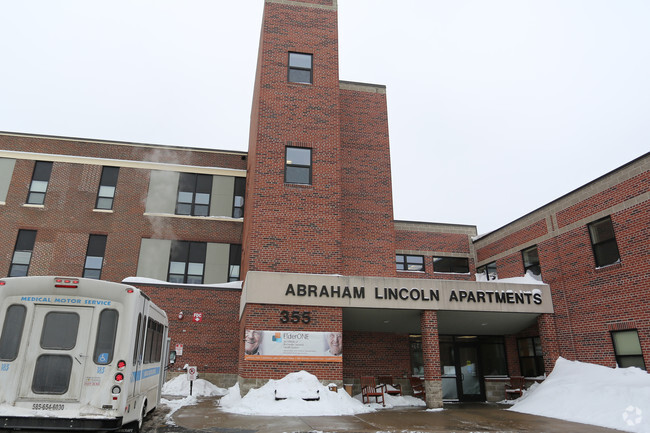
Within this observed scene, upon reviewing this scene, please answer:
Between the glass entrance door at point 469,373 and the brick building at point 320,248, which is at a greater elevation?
the brick building at point 320,248

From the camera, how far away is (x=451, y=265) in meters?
26.2

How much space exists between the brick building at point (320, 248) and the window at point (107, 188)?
9cm

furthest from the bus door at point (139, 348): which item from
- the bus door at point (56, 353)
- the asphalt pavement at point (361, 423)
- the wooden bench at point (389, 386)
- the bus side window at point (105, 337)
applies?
the wooden bench at point (389, 386)

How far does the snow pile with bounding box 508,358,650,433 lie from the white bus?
11177 millimetres

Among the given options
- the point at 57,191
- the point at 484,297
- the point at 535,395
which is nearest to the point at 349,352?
the point at 484,297

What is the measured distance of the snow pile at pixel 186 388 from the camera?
18891 mm

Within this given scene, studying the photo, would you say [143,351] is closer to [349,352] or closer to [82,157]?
[349,352]

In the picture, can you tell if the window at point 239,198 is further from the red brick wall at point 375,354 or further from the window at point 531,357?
the window at point 531,357

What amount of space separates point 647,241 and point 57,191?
2864 centimetres

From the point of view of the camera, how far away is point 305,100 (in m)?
18.2

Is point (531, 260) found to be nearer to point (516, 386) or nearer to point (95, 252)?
point (516, 386)

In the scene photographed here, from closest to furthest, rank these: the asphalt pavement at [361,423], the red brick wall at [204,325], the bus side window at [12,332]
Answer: the bus side window at [12,332] < the asphalt pavement at [361,423] < the red brick wall at [204,325]

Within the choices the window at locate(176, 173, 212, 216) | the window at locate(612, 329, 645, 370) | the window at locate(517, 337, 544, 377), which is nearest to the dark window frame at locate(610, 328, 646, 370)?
the window at locate(612, 329, 645, 370)

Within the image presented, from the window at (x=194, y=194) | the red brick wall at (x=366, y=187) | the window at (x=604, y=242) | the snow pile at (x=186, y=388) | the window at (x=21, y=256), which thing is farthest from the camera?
the window at (x=194, y=194)
